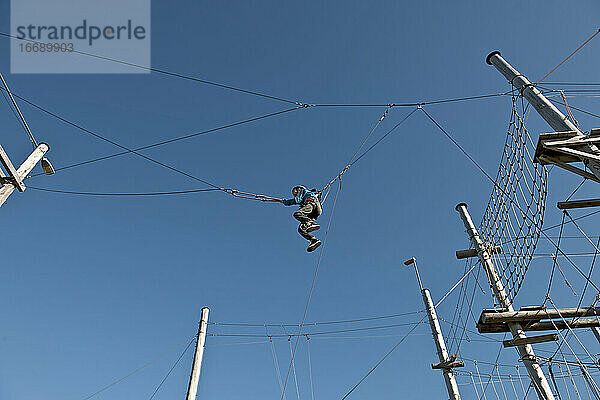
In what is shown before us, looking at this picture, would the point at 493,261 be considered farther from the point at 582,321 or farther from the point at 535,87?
the point at 535,87

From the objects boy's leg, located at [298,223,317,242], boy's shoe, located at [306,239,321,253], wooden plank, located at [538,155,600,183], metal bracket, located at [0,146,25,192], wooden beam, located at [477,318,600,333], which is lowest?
wooden plank, located at [538,155,600,183]

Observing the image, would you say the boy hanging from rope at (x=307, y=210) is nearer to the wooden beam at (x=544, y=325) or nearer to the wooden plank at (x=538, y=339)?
the wooden beam at (x=544, y=325)

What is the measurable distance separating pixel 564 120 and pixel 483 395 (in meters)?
7.24

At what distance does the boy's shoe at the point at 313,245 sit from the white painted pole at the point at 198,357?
5.13 metres

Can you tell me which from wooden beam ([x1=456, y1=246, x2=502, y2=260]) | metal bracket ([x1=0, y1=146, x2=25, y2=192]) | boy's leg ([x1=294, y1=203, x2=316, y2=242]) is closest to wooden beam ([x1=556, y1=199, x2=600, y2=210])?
wooden beam ([x1=456, y1=246, x2=502, y2=260])

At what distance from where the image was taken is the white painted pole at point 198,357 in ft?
33.0

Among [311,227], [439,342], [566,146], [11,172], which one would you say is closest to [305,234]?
[311,227]

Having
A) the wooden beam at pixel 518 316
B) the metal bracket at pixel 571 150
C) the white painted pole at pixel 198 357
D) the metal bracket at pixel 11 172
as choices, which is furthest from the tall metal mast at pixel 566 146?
the white painted pole at pixel 198 357

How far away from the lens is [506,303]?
8.61 meters

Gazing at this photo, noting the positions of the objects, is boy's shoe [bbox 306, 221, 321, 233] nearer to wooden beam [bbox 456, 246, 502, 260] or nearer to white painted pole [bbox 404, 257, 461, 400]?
wooden beam [bbox 456, 246, 502, 260]

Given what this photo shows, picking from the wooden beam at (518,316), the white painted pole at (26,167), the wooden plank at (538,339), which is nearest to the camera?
the white painted pole at (26,167)

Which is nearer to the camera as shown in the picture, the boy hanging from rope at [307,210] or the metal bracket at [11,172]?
the metal bracket at [11,172]

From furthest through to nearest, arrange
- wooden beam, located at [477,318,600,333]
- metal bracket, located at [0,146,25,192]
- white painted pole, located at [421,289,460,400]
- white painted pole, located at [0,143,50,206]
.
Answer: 1. white painted pole, located at [421,289,460,400]
2. wooden beam, located at [477,318,600,333]
3. white painted pole, located at [0,143,50,206]
4. metal bracket, located at [0,146,25,192]

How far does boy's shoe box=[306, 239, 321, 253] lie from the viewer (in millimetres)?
7928
